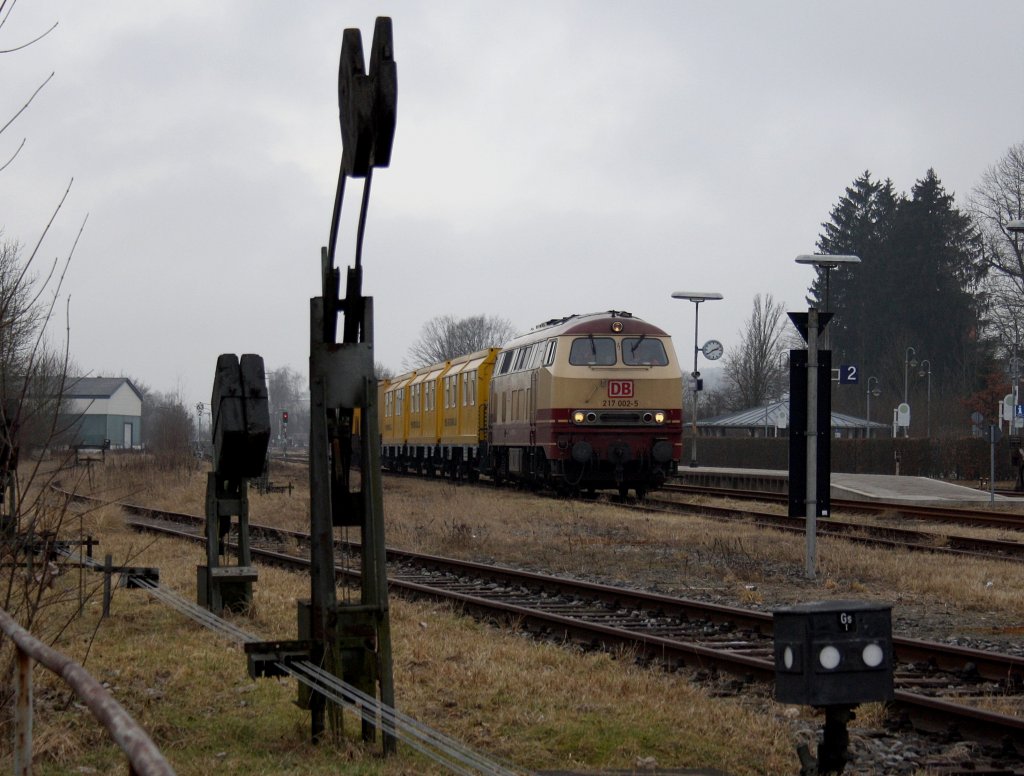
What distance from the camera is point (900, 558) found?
49.5 ft

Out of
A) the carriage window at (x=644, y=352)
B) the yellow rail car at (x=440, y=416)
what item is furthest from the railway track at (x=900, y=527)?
the yellow rail car at (x=440, y=416)

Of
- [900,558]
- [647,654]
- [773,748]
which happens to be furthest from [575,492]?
[773,748]

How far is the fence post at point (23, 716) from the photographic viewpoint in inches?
160

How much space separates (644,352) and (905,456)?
840 inches

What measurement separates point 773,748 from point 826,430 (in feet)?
27.0

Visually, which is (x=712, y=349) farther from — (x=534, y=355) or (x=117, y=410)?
(x=117, y=410)

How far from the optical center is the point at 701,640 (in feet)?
31.9

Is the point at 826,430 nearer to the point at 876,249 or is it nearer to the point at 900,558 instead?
the point at 900,558

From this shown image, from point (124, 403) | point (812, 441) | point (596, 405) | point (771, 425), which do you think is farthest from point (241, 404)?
point (124, 403)

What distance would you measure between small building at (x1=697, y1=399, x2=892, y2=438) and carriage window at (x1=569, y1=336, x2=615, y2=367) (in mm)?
37142

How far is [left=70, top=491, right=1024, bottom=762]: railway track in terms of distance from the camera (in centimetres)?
685

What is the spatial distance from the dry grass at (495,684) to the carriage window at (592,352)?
862 cm

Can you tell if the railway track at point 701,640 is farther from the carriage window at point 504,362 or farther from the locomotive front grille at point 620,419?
the carriage window at point 504,362

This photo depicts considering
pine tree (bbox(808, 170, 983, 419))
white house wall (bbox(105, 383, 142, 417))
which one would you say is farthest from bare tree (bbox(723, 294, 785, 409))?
white house wall (bbox(105, 383, 142, 417))
